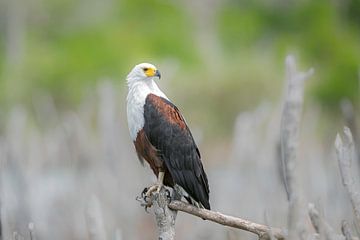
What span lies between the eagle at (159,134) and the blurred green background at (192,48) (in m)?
8.68

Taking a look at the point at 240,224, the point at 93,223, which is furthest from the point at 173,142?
the point at 240,224

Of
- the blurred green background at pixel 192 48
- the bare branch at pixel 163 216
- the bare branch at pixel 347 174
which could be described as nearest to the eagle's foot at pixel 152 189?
the bare branch at pixel 163 216

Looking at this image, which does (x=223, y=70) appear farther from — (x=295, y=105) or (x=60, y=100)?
(x=295, y=105)

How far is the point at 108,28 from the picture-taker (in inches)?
1128

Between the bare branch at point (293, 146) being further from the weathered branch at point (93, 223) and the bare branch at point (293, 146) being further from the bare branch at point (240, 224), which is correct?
the weathered branch at point (93, 223)

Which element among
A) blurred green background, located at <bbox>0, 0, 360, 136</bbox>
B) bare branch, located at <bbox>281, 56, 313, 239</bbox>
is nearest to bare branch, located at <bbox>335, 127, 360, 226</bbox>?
bare branch, located at <bbox>281, 56, 313, 239</bbox>

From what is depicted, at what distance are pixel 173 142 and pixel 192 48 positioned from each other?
21.8m

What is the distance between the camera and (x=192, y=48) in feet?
85.3

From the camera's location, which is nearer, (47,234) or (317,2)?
(47,234)

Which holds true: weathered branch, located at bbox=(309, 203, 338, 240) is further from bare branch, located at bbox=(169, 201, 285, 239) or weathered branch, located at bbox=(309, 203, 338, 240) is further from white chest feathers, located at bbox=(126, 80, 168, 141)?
white chest feathers, located at bbox=(126, 80, 168, 141)

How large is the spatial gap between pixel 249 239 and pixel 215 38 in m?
24.7

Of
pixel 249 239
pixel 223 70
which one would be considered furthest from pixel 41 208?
pixel 223 70

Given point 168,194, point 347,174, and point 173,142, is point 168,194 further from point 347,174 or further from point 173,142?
point 347,174

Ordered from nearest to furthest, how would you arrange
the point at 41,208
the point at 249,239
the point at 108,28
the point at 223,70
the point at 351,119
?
the point at 351,119 < the point at 249,239 < the point at 41,208 < the point at 223,70 < the point at 108,28
